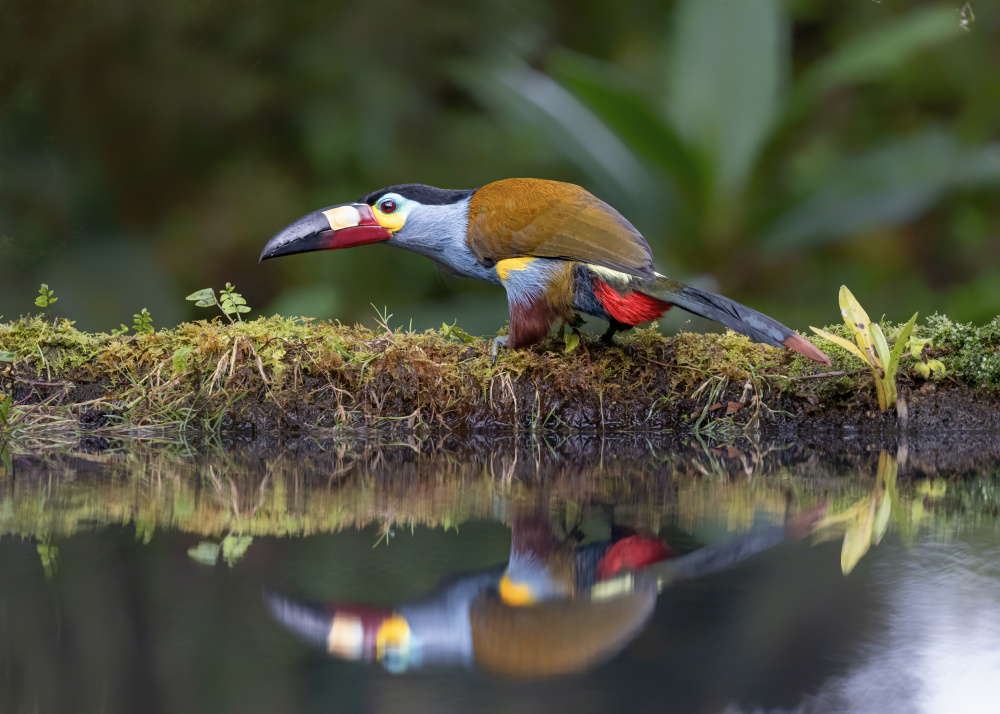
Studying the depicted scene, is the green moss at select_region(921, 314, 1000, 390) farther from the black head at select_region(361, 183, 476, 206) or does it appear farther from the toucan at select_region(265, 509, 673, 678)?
the toucan at select_region(265, 509, 673, 678)

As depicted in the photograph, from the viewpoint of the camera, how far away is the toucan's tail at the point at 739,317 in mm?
2621

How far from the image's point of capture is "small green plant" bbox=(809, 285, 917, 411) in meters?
2.95

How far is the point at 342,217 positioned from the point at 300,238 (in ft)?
0.57

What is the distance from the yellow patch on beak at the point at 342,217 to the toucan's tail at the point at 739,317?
1222 mm

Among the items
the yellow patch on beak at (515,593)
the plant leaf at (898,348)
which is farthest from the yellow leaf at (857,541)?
the plant leaf at (898,348)

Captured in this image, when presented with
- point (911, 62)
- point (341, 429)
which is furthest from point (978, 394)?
point (911, 62)

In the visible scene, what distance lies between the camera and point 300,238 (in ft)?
11.1

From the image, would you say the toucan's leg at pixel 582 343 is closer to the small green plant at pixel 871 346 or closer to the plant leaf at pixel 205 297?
the small green plant at pixel 871 346

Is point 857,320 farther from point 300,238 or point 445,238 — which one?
point 300,238

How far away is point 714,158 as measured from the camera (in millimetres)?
4918

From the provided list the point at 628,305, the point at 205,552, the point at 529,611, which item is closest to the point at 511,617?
the point at 529,611

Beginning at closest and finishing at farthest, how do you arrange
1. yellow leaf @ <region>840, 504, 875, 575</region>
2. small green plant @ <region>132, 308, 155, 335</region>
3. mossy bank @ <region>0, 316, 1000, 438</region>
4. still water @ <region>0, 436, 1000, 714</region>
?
still water @ <region>0, 436, 1000, 714</region> → yellow leaf @ <region>840, 504, 875, 575</region> → mossy bank @ <region>0, 316, 1000, 438</region> → small green plant @ <region>132, 308, 155, 335</region>

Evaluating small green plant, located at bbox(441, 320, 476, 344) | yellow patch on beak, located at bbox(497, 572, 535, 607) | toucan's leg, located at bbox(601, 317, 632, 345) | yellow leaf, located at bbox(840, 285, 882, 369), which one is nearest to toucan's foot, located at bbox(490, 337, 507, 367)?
small green plant, located at bbox(441, 320, 476, 344)

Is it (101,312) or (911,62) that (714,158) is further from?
(101,312)
